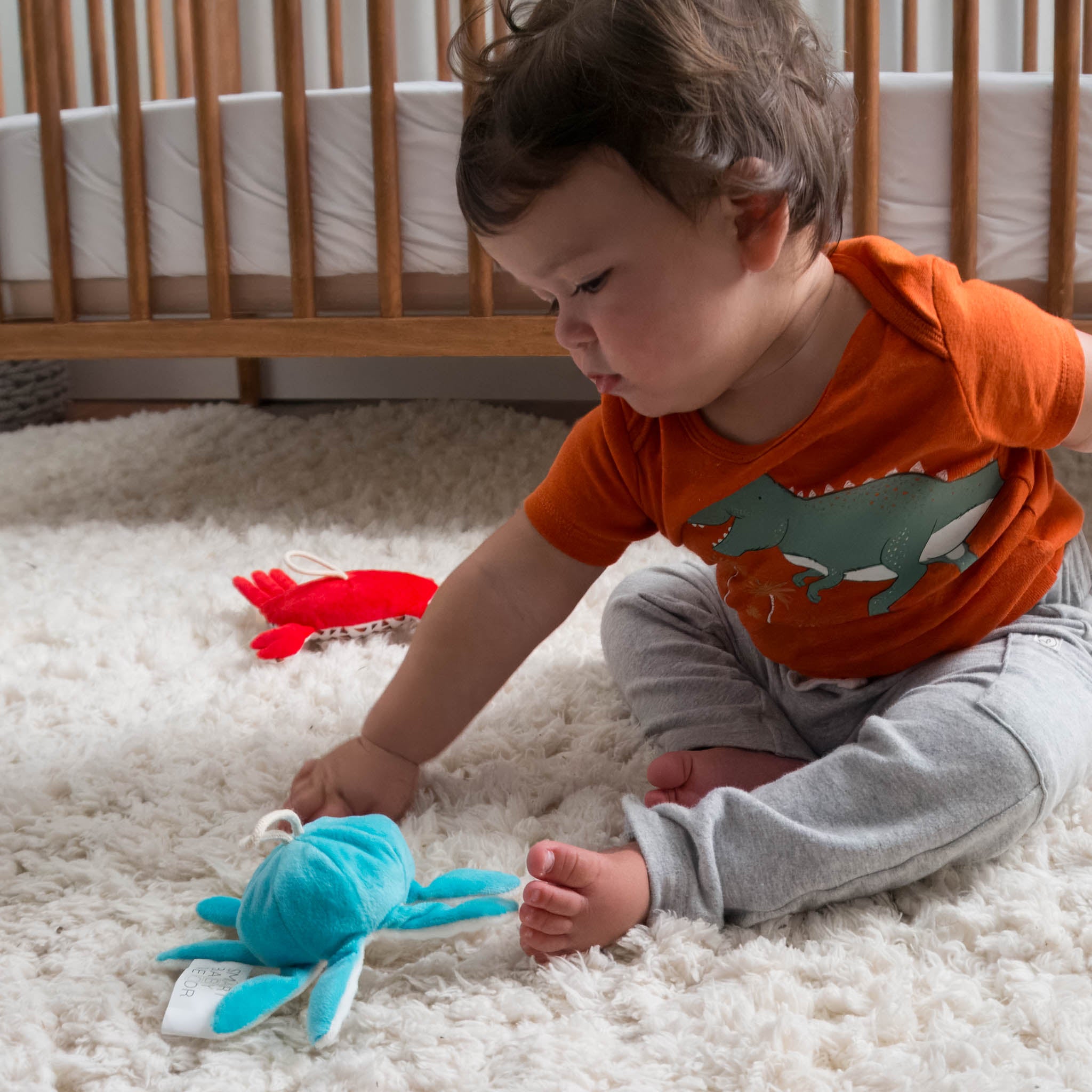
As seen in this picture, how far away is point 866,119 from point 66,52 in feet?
5.12

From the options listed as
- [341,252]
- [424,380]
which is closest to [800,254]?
[341,252]

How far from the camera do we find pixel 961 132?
47.4 inches

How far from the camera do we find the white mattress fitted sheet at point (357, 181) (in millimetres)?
1233

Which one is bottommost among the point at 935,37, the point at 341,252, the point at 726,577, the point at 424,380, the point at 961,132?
the point at 424,380

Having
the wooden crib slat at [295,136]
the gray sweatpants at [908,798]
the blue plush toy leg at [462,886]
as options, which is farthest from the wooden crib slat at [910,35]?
the blue plush toy leg at [462,886]

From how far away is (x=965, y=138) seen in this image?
1204mm

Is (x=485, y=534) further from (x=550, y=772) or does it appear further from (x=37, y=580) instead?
(x=550, y=772)

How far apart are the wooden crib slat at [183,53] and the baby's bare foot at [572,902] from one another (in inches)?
83.4

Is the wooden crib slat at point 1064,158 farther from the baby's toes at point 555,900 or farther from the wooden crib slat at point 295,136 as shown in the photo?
the baby's toes at point 555,900

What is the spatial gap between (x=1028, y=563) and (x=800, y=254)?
0.26 meters

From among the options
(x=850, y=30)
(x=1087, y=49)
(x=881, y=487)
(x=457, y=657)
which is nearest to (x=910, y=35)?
(x=1087, y=49)

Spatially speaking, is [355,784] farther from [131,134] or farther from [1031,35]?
[1031,35]

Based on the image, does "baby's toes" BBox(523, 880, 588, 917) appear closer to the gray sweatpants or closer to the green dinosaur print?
the gray sweatpants

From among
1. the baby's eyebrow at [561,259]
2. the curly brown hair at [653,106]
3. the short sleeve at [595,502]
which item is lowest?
the short sleeve at [595,502]
